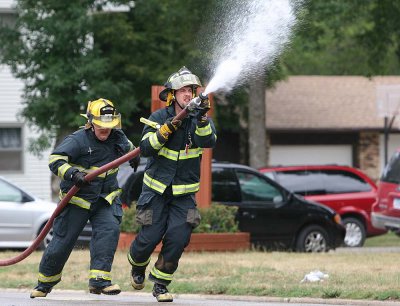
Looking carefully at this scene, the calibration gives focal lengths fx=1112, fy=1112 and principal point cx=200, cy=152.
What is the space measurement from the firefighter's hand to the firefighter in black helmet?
0.09m

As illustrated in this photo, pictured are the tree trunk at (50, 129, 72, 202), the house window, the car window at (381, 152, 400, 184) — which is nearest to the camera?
the car window at (381, 152, 400, 184)

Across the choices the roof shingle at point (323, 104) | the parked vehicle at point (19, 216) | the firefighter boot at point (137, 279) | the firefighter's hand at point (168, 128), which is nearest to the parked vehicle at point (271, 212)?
the parked vehicle at point (19, 216)

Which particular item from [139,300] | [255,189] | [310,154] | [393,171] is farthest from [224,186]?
[310,154]

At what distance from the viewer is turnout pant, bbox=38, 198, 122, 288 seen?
9.96 m

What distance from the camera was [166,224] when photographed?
9.99 metres

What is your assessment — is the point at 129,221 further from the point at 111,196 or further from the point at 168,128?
the point at 168,128

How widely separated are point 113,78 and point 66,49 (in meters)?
2.84

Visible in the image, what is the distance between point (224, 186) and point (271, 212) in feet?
2.87

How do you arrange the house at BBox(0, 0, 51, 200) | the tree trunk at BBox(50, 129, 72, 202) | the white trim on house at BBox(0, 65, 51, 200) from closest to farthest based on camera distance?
the tree trunk at BBox(50, 129, 72, 202), the white trim on house at BBox(0, 65, 51, 200), the house at BBox(0, 0, 51, 200)

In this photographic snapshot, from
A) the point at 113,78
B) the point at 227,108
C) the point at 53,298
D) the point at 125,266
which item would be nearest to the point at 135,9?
the point at 113,78

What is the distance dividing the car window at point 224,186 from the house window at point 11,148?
14.1 metres

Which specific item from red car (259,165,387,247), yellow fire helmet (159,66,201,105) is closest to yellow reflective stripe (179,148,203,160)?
yellow fire helmet (159,66,201,105)

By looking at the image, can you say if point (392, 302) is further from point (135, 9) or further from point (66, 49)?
point (135, 9)

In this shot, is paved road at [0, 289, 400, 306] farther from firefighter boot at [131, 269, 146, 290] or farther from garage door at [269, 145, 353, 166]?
garage door at [269, 145, 353, 166]
